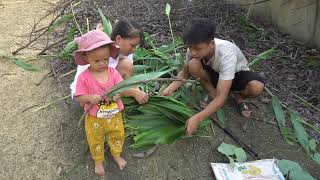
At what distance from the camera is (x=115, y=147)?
2.22 metres

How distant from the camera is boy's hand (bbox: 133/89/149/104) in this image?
2.37 metres

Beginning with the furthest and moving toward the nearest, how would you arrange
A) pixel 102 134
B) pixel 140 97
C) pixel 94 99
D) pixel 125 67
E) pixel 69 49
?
1. pixel 69 49
2. pixel 125 67
3. pixel 140 97
4. pixel 102 134
5. pixel 94 99

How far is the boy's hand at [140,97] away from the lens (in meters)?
2.37

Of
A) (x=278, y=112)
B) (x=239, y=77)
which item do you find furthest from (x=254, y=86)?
(x=278, y=112)

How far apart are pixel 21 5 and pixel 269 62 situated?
2.78m

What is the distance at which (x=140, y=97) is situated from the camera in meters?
2.39

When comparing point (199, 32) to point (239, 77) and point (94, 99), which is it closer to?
point (239, 77)

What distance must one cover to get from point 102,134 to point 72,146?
0.38 m

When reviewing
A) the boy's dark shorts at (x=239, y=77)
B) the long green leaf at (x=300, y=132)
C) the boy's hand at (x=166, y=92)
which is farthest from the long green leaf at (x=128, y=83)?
the long green leaf at (x=300, y=132)

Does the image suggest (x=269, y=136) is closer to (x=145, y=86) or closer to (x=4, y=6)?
(x=145, y=86)

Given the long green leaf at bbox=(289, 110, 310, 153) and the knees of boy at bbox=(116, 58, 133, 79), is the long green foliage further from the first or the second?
the knees of boy at bbox=(116, 58, 133, 79)

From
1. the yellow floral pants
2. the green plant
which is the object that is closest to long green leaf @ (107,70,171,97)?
the yellow floral pants

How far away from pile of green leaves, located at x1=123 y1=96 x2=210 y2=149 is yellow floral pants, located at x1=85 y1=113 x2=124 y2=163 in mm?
152

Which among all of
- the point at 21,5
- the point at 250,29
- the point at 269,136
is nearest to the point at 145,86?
the point at 269,136
